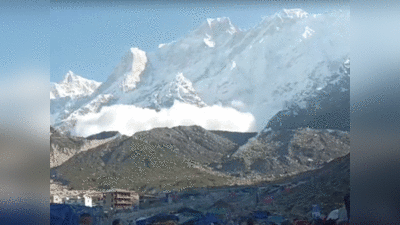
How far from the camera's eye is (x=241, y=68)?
4137 millimetres

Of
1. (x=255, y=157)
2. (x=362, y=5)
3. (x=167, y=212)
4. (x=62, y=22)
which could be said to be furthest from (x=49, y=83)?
(x=362, y=5)

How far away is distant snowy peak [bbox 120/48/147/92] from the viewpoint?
13.3 feet

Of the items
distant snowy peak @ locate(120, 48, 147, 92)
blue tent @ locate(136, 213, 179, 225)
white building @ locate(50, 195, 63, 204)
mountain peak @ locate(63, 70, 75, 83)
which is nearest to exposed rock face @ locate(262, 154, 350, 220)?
blue tent @ locate(136, 213, 179, 225)

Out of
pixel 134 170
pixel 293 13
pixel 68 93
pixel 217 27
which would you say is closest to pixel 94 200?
pixel 134 170

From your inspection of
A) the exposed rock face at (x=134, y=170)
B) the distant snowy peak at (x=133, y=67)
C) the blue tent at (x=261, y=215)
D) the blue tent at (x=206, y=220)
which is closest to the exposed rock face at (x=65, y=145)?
the exposed rock face at (x=134, y=170)

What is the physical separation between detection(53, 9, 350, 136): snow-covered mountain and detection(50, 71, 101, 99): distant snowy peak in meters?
0.08

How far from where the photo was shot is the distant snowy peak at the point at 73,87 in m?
3.98

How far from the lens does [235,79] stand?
411 centimetres

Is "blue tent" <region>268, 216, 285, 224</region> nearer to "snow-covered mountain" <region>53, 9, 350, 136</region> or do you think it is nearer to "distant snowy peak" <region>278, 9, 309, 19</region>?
"snow-covered mountain" <region>53, 9, 350, 136</region>

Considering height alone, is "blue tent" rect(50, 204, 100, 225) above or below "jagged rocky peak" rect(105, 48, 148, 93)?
below

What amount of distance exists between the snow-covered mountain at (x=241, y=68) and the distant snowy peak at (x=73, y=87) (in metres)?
0.08

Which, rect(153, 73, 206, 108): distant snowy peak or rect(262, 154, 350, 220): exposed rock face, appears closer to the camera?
rect(262, 154, 350, 220): exposed rock face

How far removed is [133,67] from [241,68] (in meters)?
1.17

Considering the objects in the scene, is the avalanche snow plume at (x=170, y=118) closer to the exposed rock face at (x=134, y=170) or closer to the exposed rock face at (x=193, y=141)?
the exposed rock face at (x=193, y=141)
